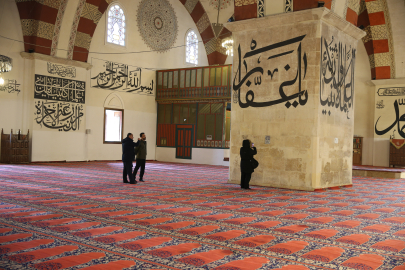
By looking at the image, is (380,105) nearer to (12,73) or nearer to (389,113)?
(389,113)

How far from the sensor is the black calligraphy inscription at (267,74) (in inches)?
249

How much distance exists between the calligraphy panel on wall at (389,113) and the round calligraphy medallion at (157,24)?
7336 millimetres

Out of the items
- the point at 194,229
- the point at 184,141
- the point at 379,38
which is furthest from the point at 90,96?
the point at 194,229

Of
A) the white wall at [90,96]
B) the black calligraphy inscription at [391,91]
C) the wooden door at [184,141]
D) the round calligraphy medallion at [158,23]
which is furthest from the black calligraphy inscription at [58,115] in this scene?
the black calligraphy inscription at [391,91]

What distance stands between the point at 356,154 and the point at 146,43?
8229mm

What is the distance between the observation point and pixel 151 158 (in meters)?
13.9

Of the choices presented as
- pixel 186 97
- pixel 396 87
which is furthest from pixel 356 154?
pixel 186 97

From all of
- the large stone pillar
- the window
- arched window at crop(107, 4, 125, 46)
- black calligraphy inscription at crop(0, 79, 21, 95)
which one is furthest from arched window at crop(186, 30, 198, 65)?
the large stone pillar

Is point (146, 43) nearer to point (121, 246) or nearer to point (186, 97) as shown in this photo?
point (186, 97)

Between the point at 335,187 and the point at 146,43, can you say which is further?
the point at 146,43

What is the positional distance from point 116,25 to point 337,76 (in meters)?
8.05

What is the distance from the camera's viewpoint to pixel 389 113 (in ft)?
42.1

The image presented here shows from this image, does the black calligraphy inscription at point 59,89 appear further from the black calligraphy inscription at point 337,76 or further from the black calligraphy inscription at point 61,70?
the black calligraphy inscription at point 337,76

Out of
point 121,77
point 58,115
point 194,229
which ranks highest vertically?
point 121,77
